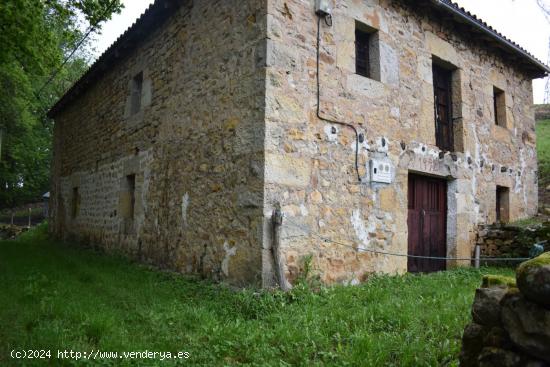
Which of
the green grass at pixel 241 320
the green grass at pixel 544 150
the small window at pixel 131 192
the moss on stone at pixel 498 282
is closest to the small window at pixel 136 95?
the small window at pixel 131 192

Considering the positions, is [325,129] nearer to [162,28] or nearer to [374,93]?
[374,93]

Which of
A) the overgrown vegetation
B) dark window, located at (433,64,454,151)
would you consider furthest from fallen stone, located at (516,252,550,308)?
the overgrown vegetation

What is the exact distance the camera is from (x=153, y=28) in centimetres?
736

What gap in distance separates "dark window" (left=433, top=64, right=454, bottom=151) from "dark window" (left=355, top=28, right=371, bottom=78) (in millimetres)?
1880

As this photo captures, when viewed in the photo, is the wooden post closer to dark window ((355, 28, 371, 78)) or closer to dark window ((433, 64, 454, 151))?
dark window ((355, 28, 371, 78))

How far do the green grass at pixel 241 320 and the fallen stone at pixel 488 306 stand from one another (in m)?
0.53

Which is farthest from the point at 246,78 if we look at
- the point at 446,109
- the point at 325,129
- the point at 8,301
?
the point at 446,109

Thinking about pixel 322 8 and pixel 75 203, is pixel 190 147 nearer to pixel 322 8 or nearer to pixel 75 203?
pixel 322 8

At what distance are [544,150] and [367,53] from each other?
965 cm

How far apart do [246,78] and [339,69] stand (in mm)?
1340

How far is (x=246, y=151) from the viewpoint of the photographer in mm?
4816

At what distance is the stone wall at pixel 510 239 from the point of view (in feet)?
21.5

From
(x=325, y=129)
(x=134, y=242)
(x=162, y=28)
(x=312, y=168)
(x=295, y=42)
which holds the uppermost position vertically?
(x=162, y=28)

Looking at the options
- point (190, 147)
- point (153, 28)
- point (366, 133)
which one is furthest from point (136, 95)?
point (366, 133)
